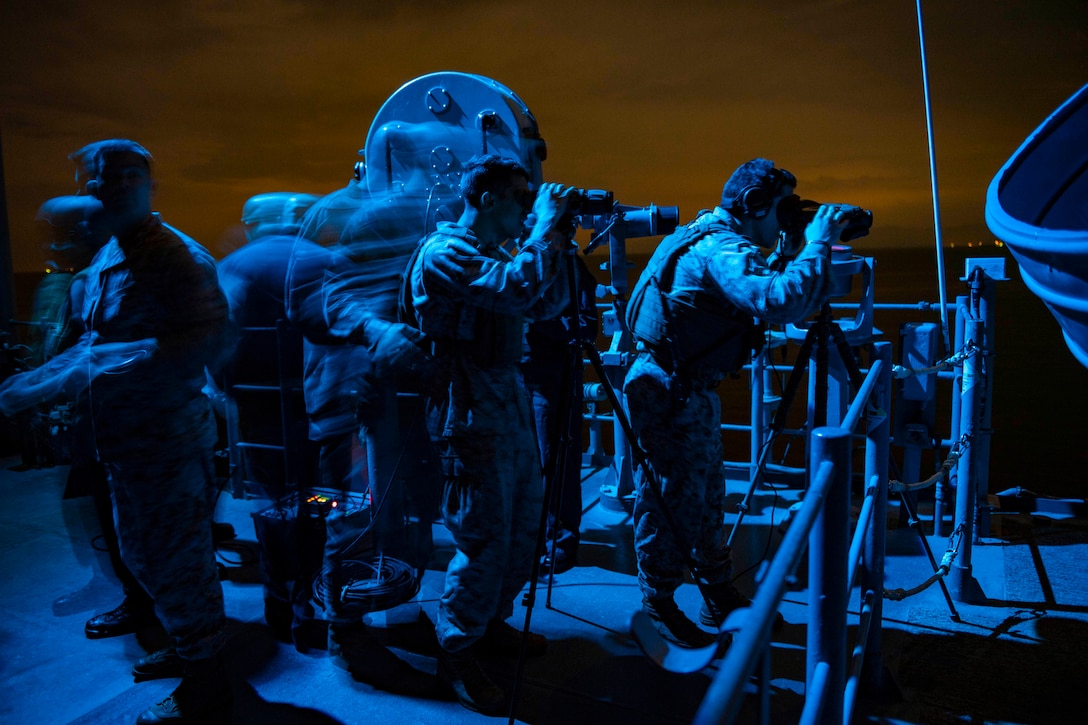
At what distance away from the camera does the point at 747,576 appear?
142 inches

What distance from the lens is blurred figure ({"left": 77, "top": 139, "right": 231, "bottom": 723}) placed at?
7.96 ft

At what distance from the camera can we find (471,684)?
2549mm

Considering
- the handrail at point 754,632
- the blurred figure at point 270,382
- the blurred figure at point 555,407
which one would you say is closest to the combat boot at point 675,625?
the blurred figure at point 555,407

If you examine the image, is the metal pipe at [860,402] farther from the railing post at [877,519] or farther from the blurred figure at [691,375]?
the blurred figure at [691,375]

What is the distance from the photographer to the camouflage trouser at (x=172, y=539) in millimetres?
2469

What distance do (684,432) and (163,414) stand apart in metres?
1.94

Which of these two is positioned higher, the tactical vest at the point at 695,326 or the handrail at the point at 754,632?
the tactical vest at the point at 695,326

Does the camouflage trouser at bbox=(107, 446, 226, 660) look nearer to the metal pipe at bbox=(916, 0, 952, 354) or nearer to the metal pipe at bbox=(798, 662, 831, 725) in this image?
the metal pipe at bbox=(798, 662, 831, 725)

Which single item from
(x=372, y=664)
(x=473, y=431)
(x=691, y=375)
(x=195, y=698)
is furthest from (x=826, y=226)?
(x=195, y=698)

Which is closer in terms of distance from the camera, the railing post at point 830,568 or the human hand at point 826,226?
the railing post at point 830,568

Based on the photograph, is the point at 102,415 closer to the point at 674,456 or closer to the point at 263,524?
the point at 263,524

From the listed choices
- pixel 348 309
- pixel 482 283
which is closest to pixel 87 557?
pixel 348 309

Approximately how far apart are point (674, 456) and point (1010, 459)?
356 inches

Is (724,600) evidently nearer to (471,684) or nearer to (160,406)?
(471,684)
